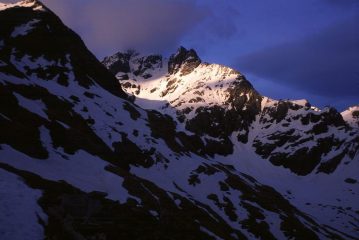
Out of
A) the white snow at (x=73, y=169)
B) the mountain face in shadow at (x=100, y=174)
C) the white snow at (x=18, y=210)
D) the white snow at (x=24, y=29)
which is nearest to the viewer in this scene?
the white snow at (x=18, y=210)

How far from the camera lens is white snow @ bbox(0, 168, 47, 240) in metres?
28.4

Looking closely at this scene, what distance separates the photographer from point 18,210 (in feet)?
104

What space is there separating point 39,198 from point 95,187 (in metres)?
15.6

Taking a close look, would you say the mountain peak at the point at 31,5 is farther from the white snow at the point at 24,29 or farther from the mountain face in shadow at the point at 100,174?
the white snow at the point at 24,29

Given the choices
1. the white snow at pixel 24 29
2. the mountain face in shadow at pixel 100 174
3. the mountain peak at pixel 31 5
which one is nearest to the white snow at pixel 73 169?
the mountain face in shadow at pixel 100 174

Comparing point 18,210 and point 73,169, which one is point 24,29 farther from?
point 18,210

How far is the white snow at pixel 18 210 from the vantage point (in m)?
28.4

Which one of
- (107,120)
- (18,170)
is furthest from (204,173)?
(18,170)

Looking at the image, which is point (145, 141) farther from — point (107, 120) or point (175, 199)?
point (175, 199)

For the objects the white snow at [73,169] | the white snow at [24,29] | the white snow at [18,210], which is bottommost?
the white snow at [18,210]

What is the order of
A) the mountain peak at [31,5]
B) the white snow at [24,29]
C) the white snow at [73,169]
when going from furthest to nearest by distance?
the mountain peak at [31,5] → the white snow at [24,29] → the white snow at [73,169]

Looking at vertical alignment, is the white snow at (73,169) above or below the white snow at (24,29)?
below

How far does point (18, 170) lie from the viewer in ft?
147

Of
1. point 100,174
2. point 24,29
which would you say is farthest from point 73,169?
point 24,29
